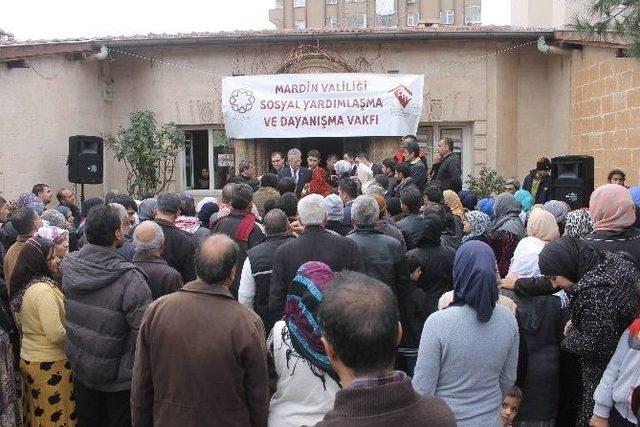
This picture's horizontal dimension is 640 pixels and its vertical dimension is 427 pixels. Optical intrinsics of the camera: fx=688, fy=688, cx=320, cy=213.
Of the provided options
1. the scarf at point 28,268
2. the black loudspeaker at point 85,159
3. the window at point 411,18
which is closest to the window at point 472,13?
the window at point 411,18

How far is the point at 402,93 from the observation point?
12.3 meters

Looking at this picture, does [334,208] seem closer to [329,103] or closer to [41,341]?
[41,341]

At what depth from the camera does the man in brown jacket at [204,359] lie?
10.2ft

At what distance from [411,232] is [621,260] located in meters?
2.61

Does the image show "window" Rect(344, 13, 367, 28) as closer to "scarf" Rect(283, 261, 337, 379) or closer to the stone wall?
the stone wall

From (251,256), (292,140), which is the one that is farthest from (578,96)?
(251,256)

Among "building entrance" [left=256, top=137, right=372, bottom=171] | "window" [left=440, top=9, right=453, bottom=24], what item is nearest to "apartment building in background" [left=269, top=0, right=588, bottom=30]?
"window" [left=440, top=9, right=453, bottom=24]

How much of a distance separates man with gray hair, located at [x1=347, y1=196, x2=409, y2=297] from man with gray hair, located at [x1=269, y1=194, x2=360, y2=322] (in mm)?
291

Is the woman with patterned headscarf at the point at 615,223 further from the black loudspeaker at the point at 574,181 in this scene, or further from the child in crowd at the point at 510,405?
the black loudspeaker at the point at 574,181

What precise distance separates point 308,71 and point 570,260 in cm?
995

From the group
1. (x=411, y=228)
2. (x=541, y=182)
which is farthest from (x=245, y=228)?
(x=541, y=182)

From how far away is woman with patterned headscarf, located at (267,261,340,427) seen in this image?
3102 mm

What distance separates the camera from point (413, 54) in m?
13.2

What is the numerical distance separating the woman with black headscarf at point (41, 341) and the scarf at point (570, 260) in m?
2.91
